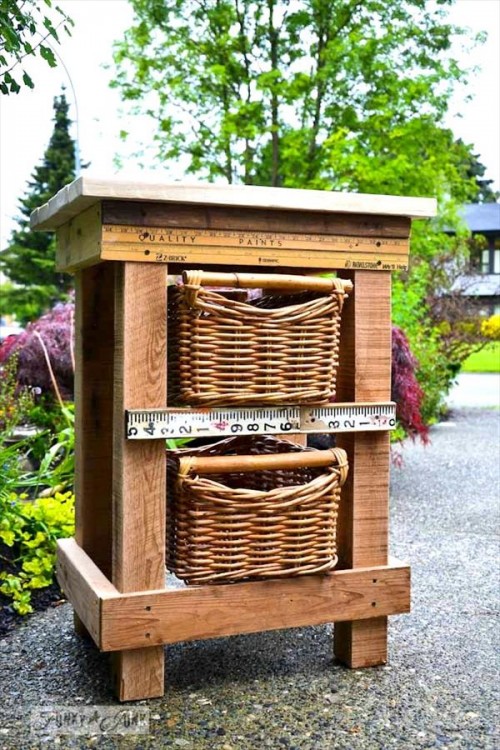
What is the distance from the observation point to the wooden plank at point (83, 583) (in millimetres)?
2467

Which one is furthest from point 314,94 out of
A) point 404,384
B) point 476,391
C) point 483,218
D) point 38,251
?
point 483,218

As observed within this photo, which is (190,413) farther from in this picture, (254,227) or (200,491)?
(254,227)

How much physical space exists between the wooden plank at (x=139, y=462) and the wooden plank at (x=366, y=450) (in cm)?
61

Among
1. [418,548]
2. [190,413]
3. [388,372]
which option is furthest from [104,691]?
[418,548]

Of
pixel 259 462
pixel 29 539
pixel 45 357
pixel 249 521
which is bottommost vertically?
pixel 29 539

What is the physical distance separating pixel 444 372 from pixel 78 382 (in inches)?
301

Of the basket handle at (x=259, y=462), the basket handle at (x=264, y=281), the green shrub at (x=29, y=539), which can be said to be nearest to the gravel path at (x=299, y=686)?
the green shrub at (x=29, y=539)

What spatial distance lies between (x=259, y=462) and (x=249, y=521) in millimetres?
174

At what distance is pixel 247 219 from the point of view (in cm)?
254

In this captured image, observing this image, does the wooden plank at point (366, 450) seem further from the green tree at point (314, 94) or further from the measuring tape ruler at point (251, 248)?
the green tree at point (314, 94)

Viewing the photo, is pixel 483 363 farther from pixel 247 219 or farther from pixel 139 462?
pixel 139 462

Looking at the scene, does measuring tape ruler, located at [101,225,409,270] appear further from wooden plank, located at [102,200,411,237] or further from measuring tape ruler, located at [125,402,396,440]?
measuring tape ruler, located at [125,402,396,440]

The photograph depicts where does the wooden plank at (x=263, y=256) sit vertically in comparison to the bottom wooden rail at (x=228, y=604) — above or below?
above

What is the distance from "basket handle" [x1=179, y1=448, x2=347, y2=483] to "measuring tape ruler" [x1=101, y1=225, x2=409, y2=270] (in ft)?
1.85
